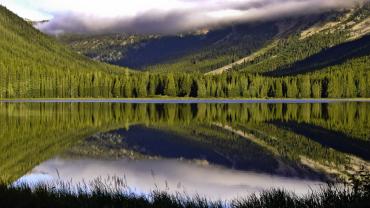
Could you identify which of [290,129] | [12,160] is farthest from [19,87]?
[12,160]

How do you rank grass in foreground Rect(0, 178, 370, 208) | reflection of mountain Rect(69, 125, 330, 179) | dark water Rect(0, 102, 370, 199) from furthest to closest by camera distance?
1. reflection of mountain Rect(69, 125, 330, 179)
2. dark water Rect(0, 102, 370, 199)
3. grass in foreground Rect(0, 178, 370, 208)

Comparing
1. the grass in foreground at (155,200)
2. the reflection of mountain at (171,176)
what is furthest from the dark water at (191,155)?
the grass in foreground at (155,200)

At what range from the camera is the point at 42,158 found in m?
38.9

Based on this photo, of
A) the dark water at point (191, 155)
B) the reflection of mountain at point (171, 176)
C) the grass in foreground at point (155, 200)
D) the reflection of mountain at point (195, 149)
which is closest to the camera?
the grass in foreground at point (155, 200)

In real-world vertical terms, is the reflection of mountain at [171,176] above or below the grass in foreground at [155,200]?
below

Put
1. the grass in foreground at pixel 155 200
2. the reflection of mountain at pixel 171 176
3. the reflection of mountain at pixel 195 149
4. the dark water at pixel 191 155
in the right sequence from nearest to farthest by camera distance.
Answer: the grass in foreground at pixel 155 200 < the reflection of mountain at pixel 171 176 < the dark water at pixel 191 155 < the reflection of mountain at pixel 195 149

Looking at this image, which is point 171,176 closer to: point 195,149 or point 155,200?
point 155,200

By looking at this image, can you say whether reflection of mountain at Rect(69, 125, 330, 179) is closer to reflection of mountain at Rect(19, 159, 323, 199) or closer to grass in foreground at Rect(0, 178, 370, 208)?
reflection of mountain at Rect(19, 159, 323, 199)

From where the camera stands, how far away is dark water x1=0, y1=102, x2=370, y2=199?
97.8 ft

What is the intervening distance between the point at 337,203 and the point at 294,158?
23.0 meters

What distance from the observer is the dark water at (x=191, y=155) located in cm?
2981

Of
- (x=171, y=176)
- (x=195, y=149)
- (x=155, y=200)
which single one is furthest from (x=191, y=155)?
(x=155, y=200)

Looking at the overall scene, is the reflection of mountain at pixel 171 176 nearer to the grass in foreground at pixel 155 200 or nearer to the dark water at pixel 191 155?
the dark water at pixel 191 155

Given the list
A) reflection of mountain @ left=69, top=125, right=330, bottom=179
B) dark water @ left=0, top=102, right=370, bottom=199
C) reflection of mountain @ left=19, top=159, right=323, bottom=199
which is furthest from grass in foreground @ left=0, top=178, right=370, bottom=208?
reflection of mountain @ left=69, top=125, right=330, bottom=179
